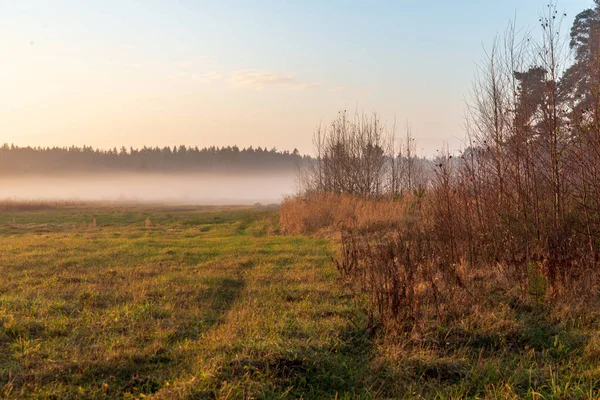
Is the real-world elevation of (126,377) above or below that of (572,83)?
below

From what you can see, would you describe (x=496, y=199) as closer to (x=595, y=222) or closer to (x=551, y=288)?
(x=595, y=222)

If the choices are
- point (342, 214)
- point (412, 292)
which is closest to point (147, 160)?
point (342, 214)

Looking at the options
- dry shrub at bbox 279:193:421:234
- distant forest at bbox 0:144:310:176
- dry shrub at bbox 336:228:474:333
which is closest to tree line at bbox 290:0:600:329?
dry shrub at bbox 336:228:474:333

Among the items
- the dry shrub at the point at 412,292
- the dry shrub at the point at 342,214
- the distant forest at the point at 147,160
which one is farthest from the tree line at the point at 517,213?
the distant forest at the point at 147,160

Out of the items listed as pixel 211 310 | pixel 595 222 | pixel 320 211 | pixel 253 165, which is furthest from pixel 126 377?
pixel 253 165

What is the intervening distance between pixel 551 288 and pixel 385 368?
2.93 meters

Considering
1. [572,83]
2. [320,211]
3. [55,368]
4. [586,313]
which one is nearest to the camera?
[55,368]

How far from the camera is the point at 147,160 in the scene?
9988cm

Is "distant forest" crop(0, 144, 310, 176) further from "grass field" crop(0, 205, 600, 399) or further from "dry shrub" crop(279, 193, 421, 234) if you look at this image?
"grass field" crop(0, 205, 600, 399)

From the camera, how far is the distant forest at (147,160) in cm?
9325

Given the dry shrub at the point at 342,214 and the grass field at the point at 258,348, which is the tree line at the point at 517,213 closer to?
the grass field at the point at 258,348

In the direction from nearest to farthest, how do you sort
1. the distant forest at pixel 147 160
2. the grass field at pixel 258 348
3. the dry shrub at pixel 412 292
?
the grass field at pixel 258 348 < the dry shrub at pixel 412 292 < the distant forest at pixel 147 160

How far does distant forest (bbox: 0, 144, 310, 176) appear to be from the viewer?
3671 inches

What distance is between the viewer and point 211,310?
5.58 m
